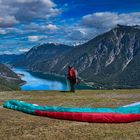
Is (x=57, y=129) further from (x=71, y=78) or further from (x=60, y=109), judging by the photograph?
(x=71, y=78)

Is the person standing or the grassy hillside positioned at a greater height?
the person standing

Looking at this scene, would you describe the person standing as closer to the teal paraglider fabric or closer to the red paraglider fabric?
the teal paraglider fabric

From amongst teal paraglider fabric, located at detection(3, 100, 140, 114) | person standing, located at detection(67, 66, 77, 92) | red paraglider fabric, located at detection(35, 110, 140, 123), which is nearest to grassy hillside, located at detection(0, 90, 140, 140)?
red paraglider fabric, located at detection(35, 110, 140, 123)

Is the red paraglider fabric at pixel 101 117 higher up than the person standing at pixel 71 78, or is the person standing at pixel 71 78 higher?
the person standing at pixel 71 78

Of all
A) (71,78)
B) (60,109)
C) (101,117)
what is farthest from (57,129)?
(71,78)

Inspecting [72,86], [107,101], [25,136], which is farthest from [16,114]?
[72,86]

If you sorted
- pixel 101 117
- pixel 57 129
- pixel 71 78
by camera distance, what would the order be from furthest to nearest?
pixel 71 78 → pixel 101 117 → pixel 57 129

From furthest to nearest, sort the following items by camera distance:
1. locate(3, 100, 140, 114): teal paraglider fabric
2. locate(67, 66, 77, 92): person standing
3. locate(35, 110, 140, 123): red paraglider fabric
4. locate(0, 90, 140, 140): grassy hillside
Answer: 1. locate(67, 66, 77, 92): person standing
2. locate(3, 100, 140, 114): teal paraglider fabric
3. locate(35, 110, 140, 123): red paraglider fabric
4. locate(0, 90, 140, 140): grassy hillside

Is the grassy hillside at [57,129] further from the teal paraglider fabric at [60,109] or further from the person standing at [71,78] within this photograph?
the person standing at [71,78]

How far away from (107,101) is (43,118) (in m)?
11.3

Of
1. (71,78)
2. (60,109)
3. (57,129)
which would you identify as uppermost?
(71,78)

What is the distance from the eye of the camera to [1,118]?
28.4 m

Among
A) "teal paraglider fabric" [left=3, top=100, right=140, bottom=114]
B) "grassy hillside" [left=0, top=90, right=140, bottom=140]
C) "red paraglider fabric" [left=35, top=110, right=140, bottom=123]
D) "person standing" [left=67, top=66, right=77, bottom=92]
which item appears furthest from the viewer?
"person standing" [left=67, top=66, right=77, bottom=92]

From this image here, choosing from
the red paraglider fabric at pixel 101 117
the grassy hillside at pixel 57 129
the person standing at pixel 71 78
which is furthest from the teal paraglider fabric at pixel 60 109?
the person standing at pixel 71 78
